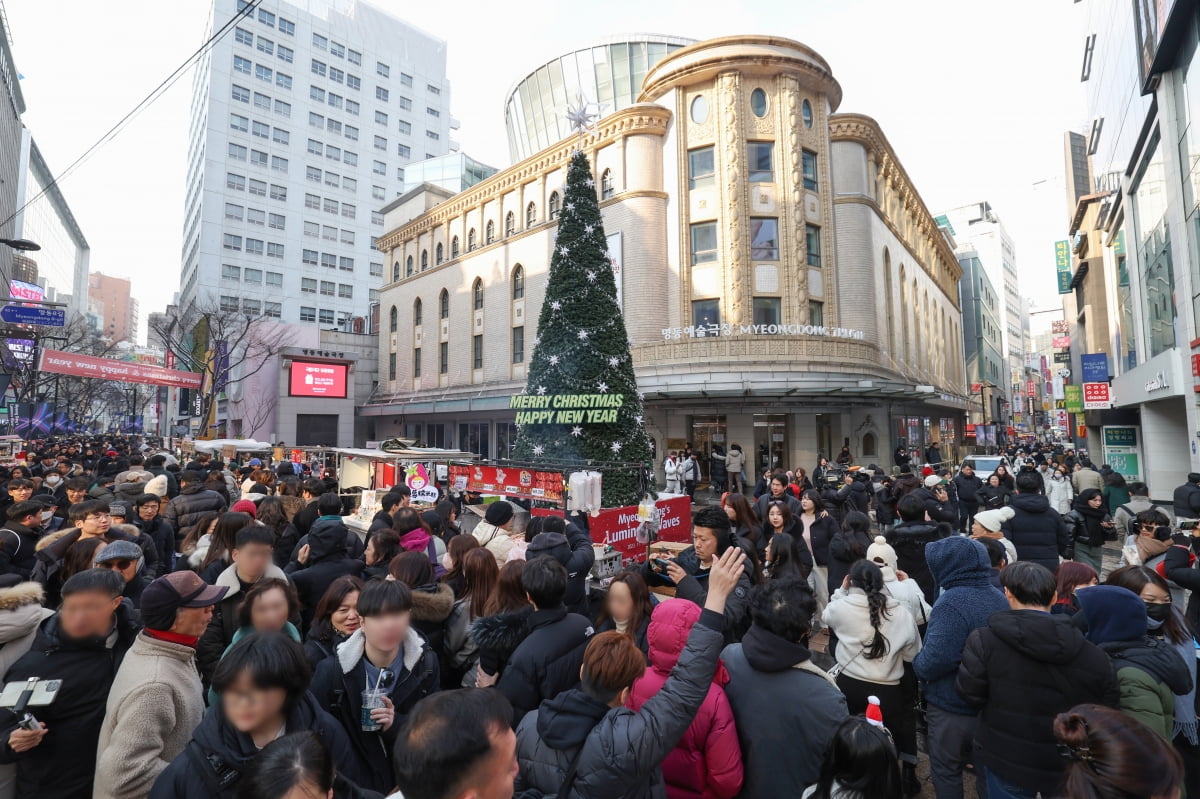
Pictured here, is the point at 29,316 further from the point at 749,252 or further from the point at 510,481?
the point at 749,252

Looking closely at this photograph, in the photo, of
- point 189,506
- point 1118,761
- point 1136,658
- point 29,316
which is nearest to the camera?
point 1118,761

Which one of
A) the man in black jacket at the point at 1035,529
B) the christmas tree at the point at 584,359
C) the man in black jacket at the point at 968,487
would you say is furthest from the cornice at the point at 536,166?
the man in black jacket at the point at 1035,529

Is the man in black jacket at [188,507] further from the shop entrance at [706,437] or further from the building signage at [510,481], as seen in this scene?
the shop entrance at [706,437]

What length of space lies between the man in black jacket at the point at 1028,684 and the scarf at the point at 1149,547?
348cm

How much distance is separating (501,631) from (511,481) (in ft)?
23.5

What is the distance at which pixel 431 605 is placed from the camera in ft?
12.3

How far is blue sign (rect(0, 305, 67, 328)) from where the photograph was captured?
683 inches

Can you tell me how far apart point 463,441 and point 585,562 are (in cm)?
3197

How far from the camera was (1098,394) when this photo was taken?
72.5 ft

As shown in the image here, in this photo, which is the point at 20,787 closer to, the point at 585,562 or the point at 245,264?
the point at 585,562

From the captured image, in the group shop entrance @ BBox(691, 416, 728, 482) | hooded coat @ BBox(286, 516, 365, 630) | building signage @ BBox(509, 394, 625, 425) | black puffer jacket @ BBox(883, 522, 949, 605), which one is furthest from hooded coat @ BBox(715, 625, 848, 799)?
shop entrance @ BBox(691, 416, 728, 482)

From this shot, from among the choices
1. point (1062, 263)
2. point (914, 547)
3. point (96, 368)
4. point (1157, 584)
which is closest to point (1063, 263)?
point (1062, 263)

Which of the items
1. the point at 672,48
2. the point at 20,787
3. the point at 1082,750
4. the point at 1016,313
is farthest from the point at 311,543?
the point at 1016,313

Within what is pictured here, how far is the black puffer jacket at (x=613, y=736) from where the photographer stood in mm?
2115
